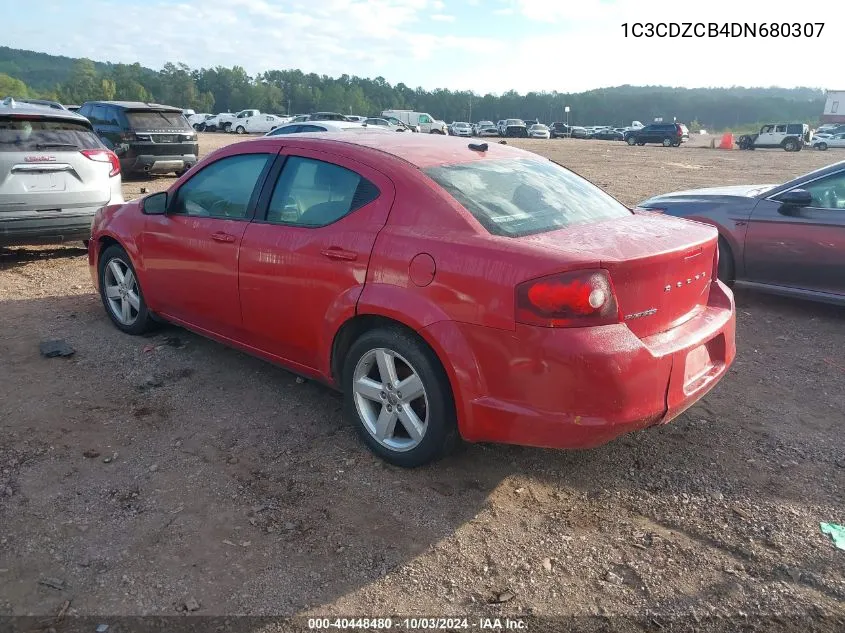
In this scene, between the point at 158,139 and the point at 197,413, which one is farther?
the point at 158,139

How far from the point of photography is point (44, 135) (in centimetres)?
721

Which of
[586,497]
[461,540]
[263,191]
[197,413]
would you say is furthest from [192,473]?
[586,497]

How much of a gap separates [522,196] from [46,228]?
18.5ft

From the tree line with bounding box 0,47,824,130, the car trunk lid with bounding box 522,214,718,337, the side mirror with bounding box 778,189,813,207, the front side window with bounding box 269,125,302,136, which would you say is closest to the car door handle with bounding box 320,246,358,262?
the car trunk lid with bounding box 522,214,718,337

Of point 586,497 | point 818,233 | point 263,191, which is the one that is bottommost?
point 586,497

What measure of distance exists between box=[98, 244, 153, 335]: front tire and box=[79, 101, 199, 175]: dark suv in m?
9.17

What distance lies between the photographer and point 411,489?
10.6 feet

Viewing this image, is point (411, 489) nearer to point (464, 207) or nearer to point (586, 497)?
point (586, 497)

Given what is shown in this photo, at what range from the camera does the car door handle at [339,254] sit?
339 centimetres

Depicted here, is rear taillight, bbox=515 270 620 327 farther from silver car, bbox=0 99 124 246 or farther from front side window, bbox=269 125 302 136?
front side window, bbox=269 125 302 136

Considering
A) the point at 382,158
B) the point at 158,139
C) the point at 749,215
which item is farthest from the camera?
the point at 158,139

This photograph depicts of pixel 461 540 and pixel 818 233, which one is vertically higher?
pixel 818 233

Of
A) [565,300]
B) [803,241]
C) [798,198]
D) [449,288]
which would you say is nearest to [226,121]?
[798,198]

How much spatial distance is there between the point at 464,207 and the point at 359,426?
1250 millimetres
